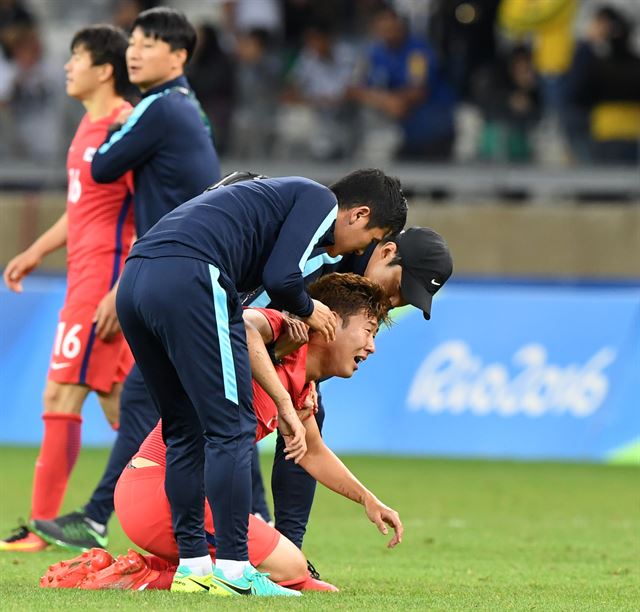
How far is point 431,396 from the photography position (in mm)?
12516

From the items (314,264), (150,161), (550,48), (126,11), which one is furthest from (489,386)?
(314,264)

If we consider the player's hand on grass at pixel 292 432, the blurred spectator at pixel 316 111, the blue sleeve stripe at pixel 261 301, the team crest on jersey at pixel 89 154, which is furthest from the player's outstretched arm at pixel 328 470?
the blurred spectator at pixel 316 111

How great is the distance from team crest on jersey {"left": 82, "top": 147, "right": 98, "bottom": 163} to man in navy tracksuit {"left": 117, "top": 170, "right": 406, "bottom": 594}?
214cm

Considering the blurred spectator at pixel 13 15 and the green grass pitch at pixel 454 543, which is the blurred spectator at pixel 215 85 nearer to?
the blurred spectator at pixel 13 15

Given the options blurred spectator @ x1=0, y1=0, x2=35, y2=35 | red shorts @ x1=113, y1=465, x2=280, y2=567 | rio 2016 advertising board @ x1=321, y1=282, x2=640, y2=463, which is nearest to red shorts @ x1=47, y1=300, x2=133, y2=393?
red shorts @ x1=113, y1=465, x2=280, y2=567

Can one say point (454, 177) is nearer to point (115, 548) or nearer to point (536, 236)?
point (536, 236)

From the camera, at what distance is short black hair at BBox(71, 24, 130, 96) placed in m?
7.79

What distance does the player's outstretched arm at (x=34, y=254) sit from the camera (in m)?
8.03

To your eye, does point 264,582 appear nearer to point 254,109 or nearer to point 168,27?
point 168,27

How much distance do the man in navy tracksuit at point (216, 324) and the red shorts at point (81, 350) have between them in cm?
200

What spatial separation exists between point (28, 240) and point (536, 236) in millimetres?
5300

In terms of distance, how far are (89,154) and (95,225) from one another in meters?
0.36

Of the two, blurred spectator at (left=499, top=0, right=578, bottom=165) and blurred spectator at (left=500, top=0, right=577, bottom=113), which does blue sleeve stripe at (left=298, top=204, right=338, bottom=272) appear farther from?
blurred spectator at (left=500, top=0, right=577, bottom=113)

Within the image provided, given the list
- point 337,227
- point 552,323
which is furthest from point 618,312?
point 337,227
